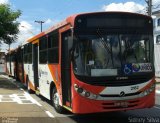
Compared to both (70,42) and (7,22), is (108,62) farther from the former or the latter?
(7,22)

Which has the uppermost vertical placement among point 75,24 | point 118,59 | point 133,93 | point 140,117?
point 75,24

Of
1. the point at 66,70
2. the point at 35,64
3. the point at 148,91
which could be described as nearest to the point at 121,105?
the point at 148,91

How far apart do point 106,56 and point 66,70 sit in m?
1.61

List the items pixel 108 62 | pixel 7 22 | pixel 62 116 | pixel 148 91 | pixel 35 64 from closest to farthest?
pixel 108 62, pixel 148 91, pixel 62 116, pixel 35 64, pixel 7 22

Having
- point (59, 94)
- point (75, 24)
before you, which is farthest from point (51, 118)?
point (75, 24)

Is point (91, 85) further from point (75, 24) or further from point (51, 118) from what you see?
point (51, 118)

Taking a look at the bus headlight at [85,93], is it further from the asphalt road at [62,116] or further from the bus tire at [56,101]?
the bus tire at [56,101]

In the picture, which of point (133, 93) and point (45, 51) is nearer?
point (133, 93)

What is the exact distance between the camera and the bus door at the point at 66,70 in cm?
1140

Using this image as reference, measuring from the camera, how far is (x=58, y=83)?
500 inches

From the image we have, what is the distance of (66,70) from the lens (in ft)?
38.3

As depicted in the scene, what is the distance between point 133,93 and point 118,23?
191 centimetres

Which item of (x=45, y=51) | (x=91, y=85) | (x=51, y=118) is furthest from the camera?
(x=45, y=51)

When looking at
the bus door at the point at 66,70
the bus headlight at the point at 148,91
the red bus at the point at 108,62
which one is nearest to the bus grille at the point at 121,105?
the red bus at the point at 108,62
